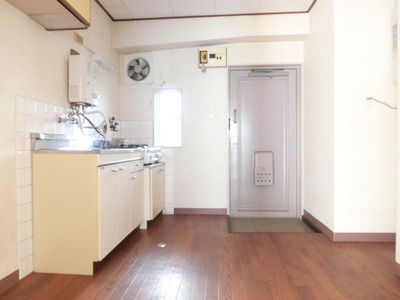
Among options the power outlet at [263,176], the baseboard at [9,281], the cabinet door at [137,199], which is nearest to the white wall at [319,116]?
the power outlet at [263,176]

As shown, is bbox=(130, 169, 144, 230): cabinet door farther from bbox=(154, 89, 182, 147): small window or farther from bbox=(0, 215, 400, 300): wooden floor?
bbox=(154, 89, 182, 147): small window

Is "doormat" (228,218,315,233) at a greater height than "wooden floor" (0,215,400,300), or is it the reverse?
"wooden floor" (0,215,400,300)

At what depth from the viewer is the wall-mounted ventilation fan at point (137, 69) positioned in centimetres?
386

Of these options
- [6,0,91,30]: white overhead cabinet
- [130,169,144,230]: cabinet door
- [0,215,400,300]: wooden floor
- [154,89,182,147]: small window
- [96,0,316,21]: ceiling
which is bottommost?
[0,215,400,300]: wooden floor

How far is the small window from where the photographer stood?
3904mm

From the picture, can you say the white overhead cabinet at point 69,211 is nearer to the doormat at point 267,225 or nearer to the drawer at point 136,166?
the drawer at point 136,166

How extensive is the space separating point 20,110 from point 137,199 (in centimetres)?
137

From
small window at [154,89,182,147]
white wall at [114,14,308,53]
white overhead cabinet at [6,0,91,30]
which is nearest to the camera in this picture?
white overhead cabinet at [6,0,91,30]

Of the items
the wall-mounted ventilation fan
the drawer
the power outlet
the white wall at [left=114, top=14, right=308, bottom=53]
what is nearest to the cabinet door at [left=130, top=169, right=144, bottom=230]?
the drawer

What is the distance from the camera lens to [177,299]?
168 cm

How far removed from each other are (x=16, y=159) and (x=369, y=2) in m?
3.39

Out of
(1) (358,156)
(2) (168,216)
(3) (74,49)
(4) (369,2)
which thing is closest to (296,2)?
(4) (369,2)

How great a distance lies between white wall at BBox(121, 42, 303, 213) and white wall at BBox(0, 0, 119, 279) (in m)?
1.69

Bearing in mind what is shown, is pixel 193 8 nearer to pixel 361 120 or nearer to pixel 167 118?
pixel 167 118
